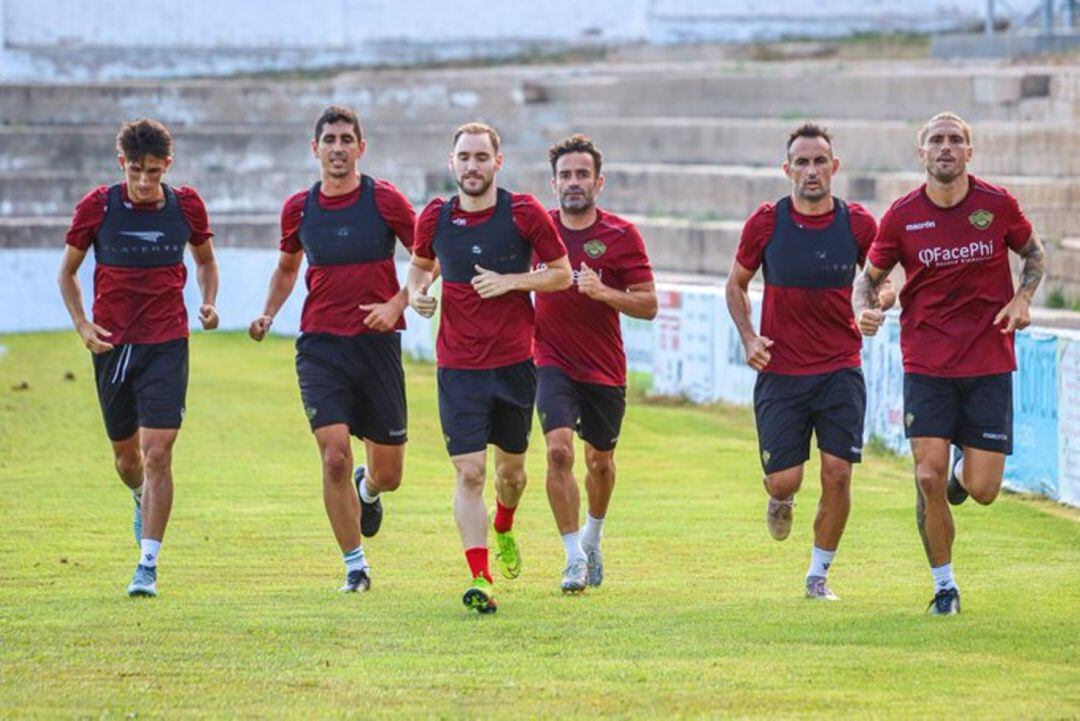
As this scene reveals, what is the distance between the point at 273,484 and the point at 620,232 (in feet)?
23.7

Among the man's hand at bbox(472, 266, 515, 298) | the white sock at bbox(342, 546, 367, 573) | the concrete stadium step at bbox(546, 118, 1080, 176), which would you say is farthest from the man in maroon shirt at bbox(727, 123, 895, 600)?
the concrete stadium step at bbox(546, 118, 1080, 176)

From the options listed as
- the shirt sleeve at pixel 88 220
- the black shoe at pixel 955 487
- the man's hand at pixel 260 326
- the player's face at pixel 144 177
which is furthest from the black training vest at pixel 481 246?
the black shoe at pixel 955 487

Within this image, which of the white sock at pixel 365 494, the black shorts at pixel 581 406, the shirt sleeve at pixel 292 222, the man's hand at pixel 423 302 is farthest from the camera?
the white sock at pixel 365 494

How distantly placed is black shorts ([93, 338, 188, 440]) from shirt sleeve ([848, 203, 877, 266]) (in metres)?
3.77

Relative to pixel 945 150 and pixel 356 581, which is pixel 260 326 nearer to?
pixel 356 581

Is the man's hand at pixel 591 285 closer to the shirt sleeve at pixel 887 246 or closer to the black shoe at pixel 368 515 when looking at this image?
the shirt sleeve at pixel 887 246

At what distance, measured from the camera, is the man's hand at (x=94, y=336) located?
12.6 m

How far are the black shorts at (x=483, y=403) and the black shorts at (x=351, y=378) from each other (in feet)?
2.11

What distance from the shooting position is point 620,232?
505 inches

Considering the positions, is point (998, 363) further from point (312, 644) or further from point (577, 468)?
point (577, 468)

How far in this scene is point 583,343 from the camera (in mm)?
12789

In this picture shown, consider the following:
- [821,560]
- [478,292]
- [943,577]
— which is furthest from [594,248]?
[943,577]

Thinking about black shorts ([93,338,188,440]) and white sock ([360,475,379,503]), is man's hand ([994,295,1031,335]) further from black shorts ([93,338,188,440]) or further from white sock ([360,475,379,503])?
Result: black shorts ([93,338,188,440])

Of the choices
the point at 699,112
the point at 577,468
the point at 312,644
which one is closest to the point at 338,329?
the point at 312,644
